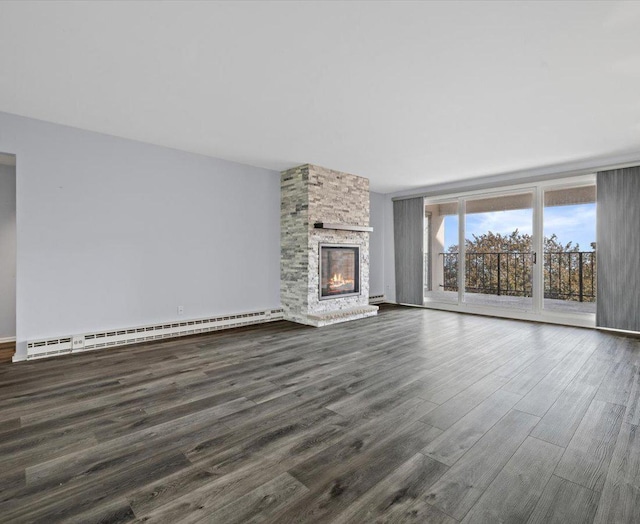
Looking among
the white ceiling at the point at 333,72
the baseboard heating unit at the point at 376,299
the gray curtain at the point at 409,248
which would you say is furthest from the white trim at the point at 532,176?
the baseboard heating unit at the point at 376,299

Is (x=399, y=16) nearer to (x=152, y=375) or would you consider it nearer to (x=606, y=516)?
(x=606, y=516)

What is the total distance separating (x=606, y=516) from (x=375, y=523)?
100 cm

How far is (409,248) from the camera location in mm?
7246

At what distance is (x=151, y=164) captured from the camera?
173 inches

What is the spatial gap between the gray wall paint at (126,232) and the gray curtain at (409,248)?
3.25 m

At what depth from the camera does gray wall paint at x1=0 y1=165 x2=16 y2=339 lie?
445cm

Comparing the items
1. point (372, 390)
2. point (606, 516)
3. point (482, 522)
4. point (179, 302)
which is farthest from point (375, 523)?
point (179, 302)

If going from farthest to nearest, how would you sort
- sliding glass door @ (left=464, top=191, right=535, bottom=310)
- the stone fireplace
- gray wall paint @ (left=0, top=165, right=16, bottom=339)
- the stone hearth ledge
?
sliding glass door @ (left=464, top=191, right=535, bottom=310)
the stone fireplace
the stone hearth ledge
gray wall paint @ (left=0, top=165, right=16, bottom=339)

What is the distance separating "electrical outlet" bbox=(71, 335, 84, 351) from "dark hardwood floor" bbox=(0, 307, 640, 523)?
9.0 inches

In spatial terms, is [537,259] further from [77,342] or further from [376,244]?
[77,342]

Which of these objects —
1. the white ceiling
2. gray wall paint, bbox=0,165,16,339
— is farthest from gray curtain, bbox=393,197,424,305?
gray wall paint, bbox=0,165,16,339

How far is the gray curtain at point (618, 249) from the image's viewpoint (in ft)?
15.1

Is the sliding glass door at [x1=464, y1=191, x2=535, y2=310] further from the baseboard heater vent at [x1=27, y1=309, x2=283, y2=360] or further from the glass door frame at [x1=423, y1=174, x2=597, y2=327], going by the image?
the baseboard heater vent at [x1=27, y1=309, x2=283, y2=360]

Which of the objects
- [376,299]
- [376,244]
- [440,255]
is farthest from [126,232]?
[440,255]
